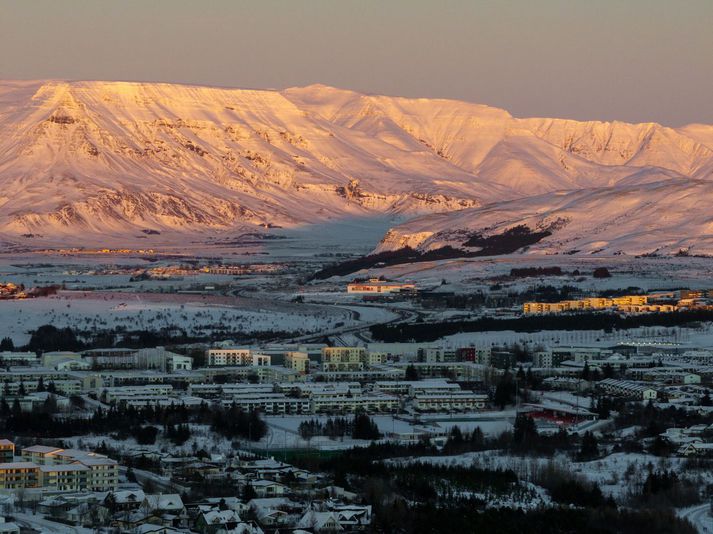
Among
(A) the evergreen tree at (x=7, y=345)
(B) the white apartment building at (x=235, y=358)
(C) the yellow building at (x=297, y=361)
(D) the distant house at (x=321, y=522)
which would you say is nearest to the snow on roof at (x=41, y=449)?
(D) the distant house at (x=321, y=522)

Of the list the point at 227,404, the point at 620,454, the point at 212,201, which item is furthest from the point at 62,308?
the point at 212,201

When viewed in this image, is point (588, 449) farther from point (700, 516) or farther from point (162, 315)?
point (162, 315)

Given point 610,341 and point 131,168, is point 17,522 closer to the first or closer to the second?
point 610,341

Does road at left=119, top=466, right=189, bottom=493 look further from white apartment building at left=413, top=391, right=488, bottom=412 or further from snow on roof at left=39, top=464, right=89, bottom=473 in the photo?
white apartment building at left=413, top=391, right=488, bottom=412

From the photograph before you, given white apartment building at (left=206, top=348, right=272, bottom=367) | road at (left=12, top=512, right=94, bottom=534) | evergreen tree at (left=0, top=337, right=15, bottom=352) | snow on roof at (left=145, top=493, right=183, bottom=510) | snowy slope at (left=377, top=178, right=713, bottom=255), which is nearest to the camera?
road at (left=12, top=512, right=94, bottom=534)

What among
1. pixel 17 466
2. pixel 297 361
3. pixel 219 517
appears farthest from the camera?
pixel 297 361

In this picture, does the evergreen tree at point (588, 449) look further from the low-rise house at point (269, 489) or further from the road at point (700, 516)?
the low-rise house at point (269, 489)

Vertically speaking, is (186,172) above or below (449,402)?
above

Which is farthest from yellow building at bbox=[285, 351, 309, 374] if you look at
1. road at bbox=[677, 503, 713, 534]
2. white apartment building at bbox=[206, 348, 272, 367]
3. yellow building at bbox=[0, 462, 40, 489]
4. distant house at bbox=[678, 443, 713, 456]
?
road at bbox=[677, 503, 713, 534]

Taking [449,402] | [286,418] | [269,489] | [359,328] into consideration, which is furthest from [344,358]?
[269,489]
